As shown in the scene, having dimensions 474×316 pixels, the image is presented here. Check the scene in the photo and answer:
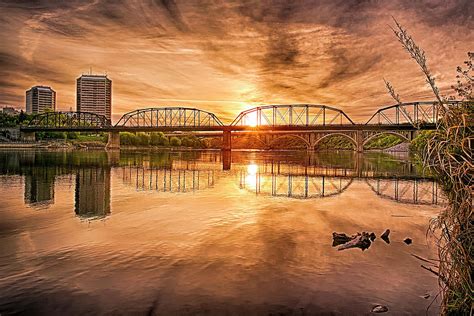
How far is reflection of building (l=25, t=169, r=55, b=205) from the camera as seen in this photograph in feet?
93.9

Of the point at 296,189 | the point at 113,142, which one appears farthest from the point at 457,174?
the point at 113,142

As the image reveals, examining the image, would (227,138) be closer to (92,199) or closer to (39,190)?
(39,190)

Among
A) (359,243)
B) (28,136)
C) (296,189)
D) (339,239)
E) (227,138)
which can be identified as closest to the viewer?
(359,243)

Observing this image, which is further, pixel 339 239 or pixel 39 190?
pixel 39 190

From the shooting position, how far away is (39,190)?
1340 inches

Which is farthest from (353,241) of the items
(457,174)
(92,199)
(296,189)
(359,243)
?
(296,189)

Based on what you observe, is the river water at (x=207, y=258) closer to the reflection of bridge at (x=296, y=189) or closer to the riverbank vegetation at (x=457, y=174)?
the riverbank vegetation at (x=457, y=174)

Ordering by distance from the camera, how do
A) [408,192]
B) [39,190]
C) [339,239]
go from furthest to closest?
[408,192] < [39,190] < [339,239]

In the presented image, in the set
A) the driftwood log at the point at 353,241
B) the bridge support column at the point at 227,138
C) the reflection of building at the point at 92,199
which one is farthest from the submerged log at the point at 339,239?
the bridge support column at the point at 227,138

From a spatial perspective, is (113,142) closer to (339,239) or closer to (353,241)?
(339,239)

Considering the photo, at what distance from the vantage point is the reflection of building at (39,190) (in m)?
28.6

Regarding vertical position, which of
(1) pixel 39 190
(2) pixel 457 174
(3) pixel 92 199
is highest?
(2) pixel 457 174

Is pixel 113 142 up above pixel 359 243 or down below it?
above

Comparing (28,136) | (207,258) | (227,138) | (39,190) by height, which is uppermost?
(28,136)
